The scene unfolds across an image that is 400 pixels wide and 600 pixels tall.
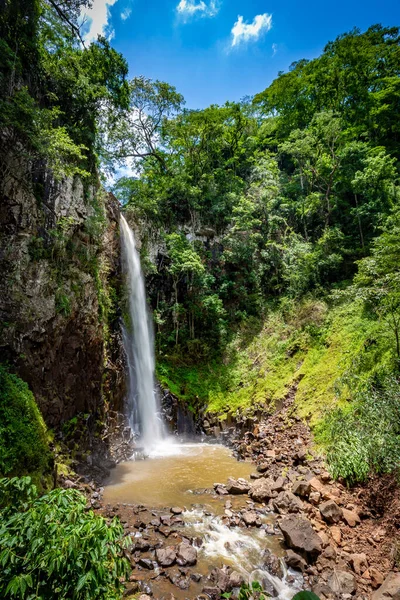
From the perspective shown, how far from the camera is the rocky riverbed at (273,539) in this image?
4398 millimetres

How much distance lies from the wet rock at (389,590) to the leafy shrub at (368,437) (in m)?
1.97

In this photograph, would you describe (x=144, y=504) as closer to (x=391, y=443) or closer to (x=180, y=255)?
(x=391, y=443)

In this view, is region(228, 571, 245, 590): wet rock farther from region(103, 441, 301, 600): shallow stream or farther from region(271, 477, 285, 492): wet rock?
region(271, 477, 285, 492): wet rock

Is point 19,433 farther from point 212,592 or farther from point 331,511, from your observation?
point 331,511

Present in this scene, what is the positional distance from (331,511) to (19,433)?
6128 mm

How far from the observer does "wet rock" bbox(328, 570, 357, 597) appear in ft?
13.6

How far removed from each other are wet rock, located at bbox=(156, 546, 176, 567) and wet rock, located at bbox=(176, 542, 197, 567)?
10 centimetres

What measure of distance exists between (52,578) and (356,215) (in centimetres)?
1920

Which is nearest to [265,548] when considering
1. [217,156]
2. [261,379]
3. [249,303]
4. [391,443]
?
[391,443]

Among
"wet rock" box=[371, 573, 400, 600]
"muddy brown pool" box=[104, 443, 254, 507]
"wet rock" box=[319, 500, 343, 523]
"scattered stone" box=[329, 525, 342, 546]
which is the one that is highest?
"wet rock" box=[371, 573, 400, 600]

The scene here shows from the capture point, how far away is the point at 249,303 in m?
19.5

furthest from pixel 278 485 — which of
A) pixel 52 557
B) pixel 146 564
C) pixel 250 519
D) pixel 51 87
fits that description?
pixel 51 87

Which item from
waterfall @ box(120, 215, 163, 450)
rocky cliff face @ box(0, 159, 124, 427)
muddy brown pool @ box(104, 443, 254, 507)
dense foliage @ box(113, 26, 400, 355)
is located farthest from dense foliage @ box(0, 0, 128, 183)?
muddy brown pool @ box(104, 443, 254, 507)

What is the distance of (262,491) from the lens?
7.07 metres
